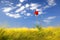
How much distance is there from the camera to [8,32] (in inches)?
174

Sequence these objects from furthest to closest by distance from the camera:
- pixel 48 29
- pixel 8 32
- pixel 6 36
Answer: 1. pixel 48 29
2. pixel 8 32
3. pixel 6 36

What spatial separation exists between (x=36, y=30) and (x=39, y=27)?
0.38ft

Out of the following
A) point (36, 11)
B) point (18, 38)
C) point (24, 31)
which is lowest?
point (18, 38)

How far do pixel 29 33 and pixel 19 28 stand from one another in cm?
26

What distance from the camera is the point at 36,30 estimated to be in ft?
15.3

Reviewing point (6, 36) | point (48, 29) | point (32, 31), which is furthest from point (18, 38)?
point (48, 29)

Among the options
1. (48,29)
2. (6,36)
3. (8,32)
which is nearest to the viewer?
(6,36)

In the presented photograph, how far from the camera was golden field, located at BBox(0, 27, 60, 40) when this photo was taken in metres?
4.19

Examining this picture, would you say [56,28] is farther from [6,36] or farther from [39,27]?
[6,36]

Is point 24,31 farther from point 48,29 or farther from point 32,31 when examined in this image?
point 48,29

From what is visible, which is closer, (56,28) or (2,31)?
(2,31)

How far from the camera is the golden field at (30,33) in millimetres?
4189

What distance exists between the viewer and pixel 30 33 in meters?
4.55

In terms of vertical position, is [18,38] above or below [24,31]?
below
